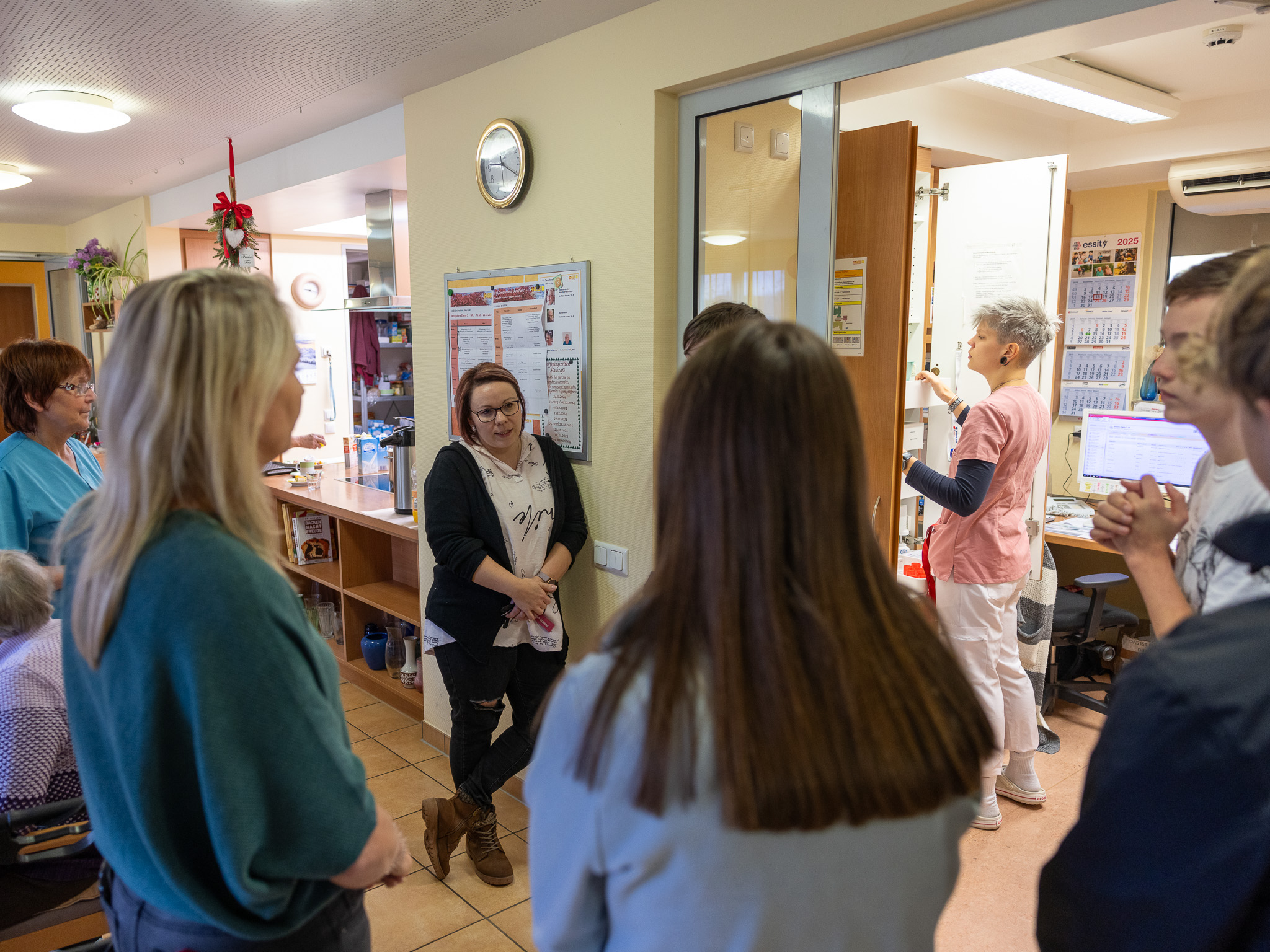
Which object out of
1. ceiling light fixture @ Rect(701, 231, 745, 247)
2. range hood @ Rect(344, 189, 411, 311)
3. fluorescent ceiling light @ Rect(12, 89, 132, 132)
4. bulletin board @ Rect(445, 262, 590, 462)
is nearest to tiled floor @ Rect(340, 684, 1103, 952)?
bulletin board @ Rect(445, 262, 590, 462)

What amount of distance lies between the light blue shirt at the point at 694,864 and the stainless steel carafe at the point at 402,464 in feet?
10.1

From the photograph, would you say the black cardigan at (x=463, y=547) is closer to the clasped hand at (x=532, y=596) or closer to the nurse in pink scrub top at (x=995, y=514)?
the clasped hand at (x=532, y=596)

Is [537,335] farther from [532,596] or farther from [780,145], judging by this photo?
[780,145]

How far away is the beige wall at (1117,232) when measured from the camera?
484cm

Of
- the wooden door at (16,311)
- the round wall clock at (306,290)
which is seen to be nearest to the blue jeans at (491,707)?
the round wall clock at (306,290)

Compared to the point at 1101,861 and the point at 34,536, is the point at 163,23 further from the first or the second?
the point at 1101,861

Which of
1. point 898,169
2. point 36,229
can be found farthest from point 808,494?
point 36,229

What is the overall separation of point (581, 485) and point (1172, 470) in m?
2.79

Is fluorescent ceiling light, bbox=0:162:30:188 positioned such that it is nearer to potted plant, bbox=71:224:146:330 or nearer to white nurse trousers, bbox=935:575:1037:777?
potted plant, bbox=71:224:146:330

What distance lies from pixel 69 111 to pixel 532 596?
2872 millimetres

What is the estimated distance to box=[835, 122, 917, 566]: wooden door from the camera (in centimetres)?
261

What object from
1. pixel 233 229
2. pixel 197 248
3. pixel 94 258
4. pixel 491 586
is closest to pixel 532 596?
pixel 491 586

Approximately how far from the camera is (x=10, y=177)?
4.96 m

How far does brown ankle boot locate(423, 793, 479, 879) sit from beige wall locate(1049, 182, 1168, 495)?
155 inches
